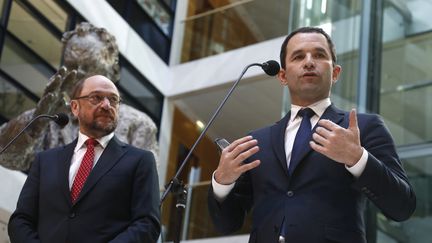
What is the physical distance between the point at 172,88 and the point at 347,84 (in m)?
7.25

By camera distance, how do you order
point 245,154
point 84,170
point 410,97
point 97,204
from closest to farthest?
point 245,154 < point 97,204 < point 84,170 < point 410,97

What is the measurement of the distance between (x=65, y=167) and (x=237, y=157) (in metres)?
1.06

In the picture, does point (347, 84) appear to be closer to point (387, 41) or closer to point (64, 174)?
point (387, 41)

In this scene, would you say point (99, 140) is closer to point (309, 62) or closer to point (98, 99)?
point (98, 99)

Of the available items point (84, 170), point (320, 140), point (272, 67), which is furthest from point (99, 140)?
point (320, 140)

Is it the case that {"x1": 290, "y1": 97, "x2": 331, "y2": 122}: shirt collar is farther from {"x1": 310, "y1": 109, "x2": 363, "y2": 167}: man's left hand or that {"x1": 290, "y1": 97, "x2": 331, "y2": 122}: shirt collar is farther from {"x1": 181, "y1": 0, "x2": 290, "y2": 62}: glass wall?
{"x1": 181, "y1": 0, "x2": 290, "y2": 62}: glass wall

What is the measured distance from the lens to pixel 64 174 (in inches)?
143

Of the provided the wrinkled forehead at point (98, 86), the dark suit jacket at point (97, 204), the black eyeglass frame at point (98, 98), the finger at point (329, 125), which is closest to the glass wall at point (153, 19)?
the wrinkled forehead at point (98, 86)

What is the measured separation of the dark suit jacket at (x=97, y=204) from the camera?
3416 mm

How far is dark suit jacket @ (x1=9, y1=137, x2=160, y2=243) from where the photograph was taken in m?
3.42

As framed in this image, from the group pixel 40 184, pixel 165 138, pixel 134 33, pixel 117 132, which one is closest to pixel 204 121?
pixel 165 138

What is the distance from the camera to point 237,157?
9.78 ft

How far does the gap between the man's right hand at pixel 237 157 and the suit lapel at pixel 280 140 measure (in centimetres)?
18

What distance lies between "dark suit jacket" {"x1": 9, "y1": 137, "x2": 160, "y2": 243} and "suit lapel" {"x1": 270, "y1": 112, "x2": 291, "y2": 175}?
67cm
